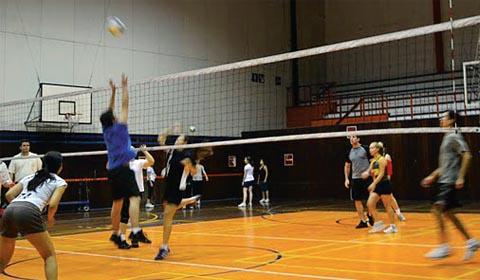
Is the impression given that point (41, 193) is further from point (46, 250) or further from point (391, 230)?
point (391, 230)

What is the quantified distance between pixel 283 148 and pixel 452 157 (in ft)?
55.6

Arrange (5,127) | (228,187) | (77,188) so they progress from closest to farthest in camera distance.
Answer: (5,127), (77,188), (228,187)

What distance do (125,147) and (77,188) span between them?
10977mm

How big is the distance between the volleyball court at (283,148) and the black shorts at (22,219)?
5.35 ft

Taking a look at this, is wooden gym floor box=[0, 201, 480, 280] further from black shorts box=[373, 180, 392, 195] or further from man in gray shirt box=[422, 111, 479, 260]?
black shorts box=[373, 180, 392, 195]

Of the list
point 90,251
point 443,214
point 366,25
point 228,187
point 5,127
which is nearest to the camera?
point 443,214

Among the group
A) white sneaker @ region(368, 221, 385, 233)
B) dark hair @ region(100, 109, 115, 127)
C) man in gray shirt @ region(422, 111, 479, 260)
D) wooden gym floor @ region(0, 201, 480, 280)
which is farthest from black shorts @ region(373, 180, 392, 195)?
dark hair @ region(100, 109, 115, 127)

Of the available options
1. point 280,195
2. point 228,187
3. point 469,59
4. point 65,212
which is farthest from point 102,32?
point 469,59

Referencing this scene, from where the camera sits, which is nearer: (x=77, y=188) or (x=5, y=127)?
(x=5, y=127)

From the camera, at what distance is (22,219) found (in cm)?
459

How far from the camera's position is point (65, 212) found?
1714cm

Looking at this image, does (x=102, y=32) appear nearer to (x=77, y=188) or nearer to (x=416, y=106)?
(x=77, y=188)

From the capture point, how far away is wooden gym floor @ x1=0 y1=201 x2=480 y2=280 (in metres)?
6.04

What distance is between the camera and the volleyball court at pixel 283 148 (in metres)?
6.69
